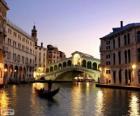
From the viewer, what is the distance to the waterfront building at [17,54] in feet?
235

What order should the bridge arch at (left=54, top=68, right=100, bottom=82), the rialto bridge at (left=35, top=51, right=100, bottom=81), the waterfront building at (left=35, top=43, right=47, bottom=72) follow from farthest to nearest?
the waterfront building at (left=35, top=43, right=47, bottom=72)
the rialto bridge at (left=35, top=51, right=100, bottom=81)
the bridge arch at (left=54, top=68, right=100, bottom=82)

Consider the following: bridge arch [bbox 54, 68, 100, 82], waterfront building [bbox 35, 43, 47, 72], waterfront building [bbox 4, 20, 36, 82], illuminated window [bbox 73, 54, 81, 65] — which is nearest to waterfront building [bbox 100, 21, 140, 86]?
waterfront building [bbox 4, 20, 36, 82]

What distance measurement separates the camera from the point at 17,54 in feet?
264

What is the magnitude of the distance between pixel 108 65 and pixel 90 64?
130 ft

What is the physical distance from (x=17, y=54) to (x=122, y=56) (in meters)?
32.0

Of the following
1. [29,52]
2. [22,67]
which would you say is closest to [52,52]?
[29,52]

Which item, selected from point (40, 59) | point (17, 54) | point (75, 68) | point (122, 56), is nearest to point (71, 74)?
point (75, 68)

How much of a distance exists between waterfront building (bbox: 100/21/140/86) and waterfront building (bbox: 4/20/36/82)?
22.0 m

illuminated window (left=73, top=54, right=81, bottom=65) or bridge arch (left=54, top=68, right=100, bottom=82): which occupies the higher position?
illuminated window (left=73, top=54, right=81, bottom=65)

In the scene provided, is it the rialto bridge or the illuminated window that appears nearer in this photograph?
the rialto bridge

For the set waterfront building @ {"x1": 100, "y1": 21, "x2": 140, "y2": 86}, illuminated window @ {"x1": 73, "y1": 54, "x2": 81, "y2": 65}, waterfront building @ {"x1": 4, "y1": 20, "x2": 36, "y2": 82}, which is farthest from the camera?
illuminated window @ {"x1": 73, "y1": 54, "x2": 81, "y2": 65}

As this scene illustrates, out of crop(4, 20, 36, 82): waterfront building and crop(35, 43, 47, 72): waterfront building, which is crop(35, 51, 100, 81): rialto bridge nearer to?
crop(35, 43, 47, 72): waterfront building

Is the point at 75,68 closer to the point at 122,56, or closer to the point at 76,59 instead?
the point at 76,59

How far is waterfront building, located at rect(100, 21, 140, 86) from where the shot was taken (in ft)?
174
